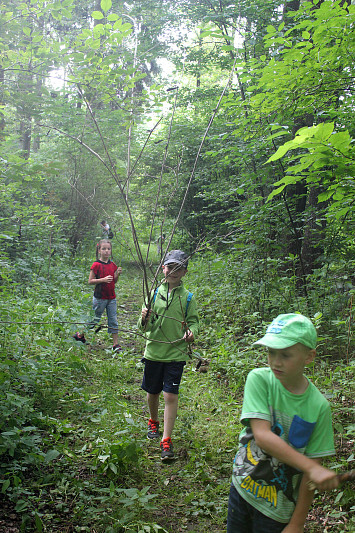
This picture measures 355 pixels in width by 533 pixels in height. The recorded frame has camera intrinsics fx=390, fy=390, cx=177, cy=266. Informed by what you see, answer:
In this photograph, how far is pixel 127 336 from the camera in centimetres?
764

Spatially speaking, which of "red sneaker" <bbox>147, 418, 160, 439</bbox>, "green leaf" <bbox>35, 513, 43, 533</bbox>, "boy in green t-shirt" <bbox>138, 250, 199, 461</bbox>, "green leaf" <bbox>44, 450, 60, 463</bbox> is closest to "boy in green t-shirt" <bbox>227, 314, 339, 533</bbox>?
"green leaf" <bbox>35, 513, 43, 533</bbox>

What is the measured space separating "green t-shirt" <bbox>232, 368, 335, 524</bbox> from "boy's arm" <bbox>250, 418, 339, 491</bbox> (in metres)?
0.05

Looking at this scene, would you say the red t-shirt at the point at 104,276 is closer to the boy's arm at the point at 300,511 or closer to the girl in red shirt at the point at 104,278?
the girl in red shirt at the point at 104,278

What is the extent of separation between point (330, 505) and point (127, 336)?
17.0 ft

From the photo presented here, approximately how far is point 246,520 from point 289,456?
1.74ft

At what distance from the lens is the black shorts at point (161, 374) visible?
369 cm

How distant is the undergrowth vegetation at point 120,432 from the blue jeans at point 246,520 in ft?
3.32

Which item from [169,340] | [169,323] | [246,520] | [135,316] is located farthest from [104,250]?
[246,520]

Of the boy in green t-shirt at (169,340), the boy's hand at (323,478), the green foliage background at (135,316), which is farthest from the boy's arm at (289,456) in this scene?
the boy in green t-shirt at (169,340)

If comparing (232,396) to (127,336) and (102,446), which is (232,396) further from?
(127,336)

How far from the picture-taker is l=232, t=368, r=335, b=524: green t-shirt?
1641 millimetres

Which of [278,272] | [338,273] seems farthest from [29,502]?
[278,272]

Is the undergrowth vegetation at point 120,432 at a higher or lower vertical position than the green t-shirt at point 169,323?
lower

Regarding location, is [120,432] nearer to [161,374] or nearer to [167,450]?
[167,450]
